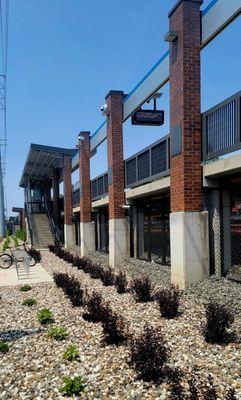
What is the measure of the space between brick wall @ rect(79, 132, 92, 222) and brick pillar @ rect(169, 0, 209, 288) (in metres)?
13.4

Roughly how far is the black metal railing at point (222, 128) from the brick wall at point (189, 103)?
8.8 inches

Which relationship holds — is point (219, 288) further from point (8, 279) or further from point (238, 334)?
point (8, 279)

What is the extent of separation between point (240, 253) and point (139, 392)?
617cm

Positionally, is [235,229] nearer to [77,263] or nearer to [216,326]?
[216,326]

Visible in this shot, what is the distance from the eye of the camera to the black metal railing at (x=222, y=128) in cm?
823

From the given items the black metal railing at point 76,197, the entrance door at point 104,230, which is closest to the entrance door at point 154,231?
the entrance door at point 104,230

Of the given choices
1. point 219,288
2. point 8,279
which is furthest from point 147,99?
point 8,279

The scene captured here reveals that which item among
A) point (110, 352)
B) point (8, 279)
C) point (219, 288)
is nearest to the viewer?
point (110, 352)

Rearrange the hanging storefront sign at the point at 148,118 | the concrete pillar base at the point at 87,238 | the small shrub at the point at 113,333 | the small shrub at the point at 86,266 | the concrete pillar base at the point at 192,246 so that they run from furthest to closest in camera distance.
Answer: the concrete pillar base at the point at 87,238 < the small shrub at the point at 86,266 < the hanging storefront sign at the point at 148,118 < the concrete pillar base at the point at 192,246 < the small shrub at the point at 113,333

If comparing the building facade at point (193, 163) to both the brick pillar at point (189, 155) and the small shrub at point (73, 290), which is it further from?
the small shrub at point (73, 290)

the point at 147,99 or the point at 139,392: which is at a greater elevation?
the point at 147,99

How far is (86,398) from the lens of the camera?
14.3 ft

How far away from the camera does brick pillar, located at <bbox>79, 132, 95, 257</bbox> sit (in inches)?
877

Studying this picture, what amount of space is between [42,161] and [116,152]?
60.4 ft
